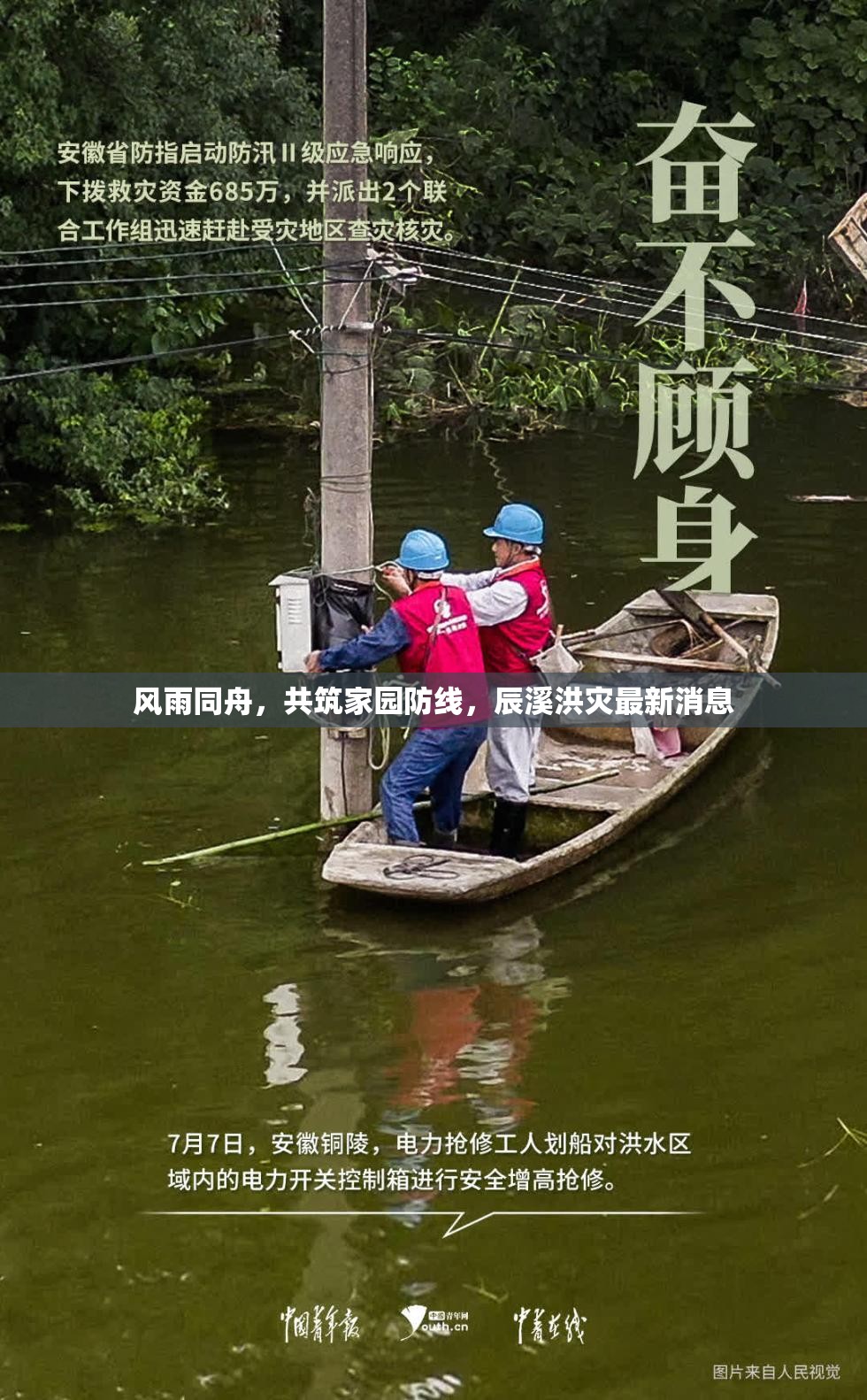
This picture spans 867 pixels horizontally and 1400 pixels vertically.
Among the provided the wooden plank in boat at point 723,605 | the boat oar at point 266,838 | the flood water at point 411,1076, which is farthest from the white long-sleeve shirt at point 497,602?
the wooden plank in boat at point 723,605

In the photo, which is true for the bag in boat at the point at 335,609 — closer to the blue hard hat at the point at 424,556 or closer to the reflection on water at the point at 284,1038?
the blue hard hat at the point at 424,556

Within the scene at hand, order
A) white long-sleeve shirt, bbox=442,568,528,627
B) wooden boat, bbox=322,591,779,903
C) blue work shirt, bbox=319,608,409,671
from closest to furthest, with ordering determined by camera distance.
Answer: wooden boat, bbox=322,591,779,903, blue work shirt, bbox=319,608,409,671, white long-sleeve shirt, bbox=442,568,528,627

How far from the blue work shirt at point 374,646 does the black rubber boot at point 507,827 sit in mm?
1146

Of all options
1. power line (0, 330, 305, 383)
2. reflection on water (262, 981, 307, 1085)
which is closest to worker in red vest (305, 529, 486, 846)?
reflection on water (262, 981, 307, 1085)

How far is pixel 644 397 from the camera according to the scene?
14.2 m

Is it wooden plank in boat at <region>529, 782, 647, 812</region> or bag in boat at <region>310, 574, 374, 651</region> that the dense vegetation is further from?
wooden plank in boat at <region>529, 782, 647, 812</region>

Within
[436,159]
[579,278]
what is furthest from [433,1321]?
[436,159]

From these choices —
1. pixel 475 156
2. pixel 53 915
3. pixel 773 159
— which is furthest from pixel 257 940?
pixel 773 159

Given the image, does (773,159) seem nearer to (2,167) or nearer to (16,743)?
(2,167)

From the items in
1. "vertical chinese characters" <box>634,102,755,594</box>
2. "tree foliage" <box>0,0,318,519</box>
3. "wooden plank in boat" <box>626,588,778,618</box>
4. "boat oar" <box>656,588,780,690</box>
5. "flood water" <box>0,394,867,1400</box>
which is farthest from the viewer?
"tree foliage" <box>0,0,318,519</box>

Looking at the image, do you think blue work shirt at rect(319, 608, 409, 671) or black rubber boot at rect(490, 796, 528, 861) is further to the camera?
black rubber boot at rect(490, 796, 528, 861)

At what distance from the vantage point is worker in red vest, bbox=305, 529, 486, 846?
9.57 metres

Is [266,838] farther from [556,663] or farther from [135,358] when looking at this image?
[135,358]

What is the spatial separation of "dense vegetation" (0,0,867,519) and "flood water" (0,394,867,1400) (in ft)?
14.5
